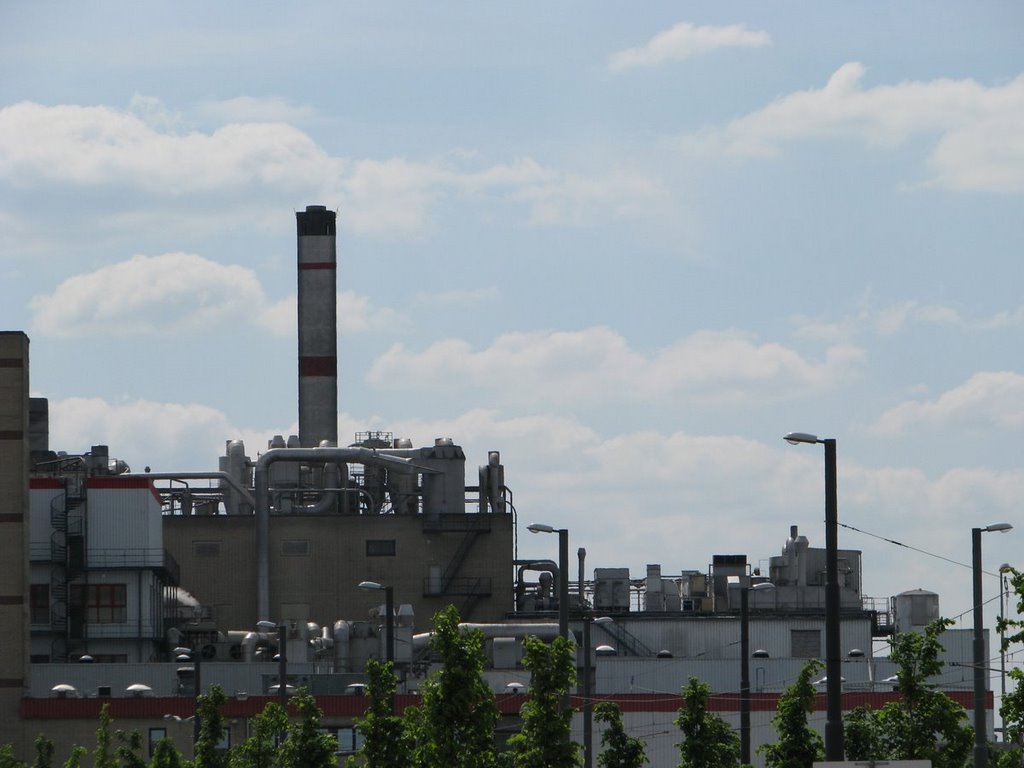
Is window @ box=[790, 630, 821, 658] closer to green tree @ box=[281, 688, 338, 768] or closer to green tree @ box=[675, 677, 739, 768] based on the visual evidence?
green tree @ box=[675, 677, 739, 768]

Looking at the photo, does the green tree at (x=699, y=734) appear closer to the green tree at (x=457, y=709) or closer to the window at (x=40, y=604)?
the green tree at (x=457, y=709)

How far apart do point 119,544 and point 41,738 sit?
22881mm

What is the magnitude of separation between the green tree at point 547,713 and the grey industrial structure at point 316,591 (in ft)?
96.6

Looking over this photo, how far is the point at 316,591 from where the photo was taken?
319 feet

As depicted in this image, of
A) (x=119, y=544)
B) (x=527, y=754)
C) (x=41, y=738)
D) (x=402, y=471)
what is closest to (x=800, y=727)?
(x=527, y=754)

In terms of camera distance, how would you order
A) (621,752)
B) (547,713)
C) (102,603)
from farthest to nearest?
(102,603)
(621,752)
(547,713)

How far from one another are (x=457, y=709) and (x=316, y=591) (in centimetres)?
5834

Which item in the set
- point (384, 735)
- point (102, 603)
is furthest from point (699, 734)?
point (102, 603)

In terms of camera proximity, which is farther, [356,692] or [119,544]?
[119,544]

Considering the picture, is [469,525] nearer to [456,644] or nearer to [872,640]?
[872,640]

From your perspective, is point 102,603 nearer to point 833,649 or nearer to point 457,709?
point 457,709

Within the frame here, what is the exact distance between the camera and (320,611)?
97.0 metres

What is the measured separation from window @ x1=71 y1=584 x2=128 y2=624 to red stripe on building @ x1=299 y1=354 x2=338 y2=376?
18842mm

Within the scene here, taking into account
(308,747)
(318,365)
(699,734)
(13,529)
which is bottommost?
(308,747)
